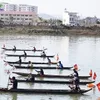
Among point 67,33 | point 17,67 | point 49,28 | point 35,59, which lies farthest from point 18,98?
point 49,28

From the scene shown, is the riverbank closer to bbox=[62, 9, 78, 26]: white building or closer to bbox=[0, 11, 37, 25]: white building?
bbox=[62, 9, 78, 26]: white building

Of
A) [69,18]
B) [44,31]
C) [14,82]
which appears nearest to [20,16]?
[69,18]

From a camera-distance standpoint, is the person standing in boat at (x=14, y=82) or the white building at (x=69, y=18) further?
the white building at (x=69, y=18)

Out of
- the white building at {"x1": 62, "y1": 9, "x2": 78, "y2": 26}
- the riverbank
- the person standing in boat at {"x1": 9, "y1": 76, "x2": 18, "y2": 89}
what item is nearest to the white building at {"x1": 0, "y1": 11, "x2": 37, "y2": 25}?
the white building at {"x1": 62, "y1": 9, "x2": 78, "y2": 26}

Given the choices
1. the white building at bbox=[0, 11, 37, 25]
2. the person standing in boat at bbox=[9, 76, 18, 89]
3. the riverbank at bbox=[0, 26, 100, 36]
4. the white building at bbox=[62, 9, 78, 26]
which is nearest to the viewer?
the person standing in boat at bbox=[9, 76, 18, 89]

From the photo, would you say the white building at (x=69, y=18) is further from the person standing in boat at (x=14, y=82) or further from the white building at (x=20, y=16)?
the person standing in boat at (x=14, y=82)

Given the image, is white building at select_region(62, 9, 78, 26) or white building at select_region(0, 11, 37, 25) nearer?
white building at select_region(0, 11, 37, 25)

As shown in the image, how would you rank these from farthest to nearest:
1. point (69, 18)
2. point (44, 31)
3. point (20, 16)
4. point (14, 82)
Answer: point (69, 18) → point (20, 16) → point (44, 31) → point (14, 82)

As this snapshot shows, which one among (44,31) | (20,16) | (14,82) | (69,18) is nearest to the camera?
(14,82)

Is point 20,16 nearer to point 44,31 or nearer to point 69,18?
Answer: point 69,18

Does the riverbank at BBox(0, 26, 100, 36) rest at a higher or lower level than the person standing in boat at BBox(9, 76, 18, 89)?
higher

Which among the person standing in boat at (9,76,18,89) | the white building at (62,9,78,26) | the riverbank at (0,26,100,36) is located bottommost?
the person standing in boat at (9,76,18,89)

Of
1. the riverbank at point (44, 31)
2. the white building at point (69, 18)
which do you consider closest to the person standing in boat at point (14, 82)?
the riverbank at point (44, 31)

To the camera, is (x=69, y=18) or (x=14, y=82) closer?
(x=14, y=82)
